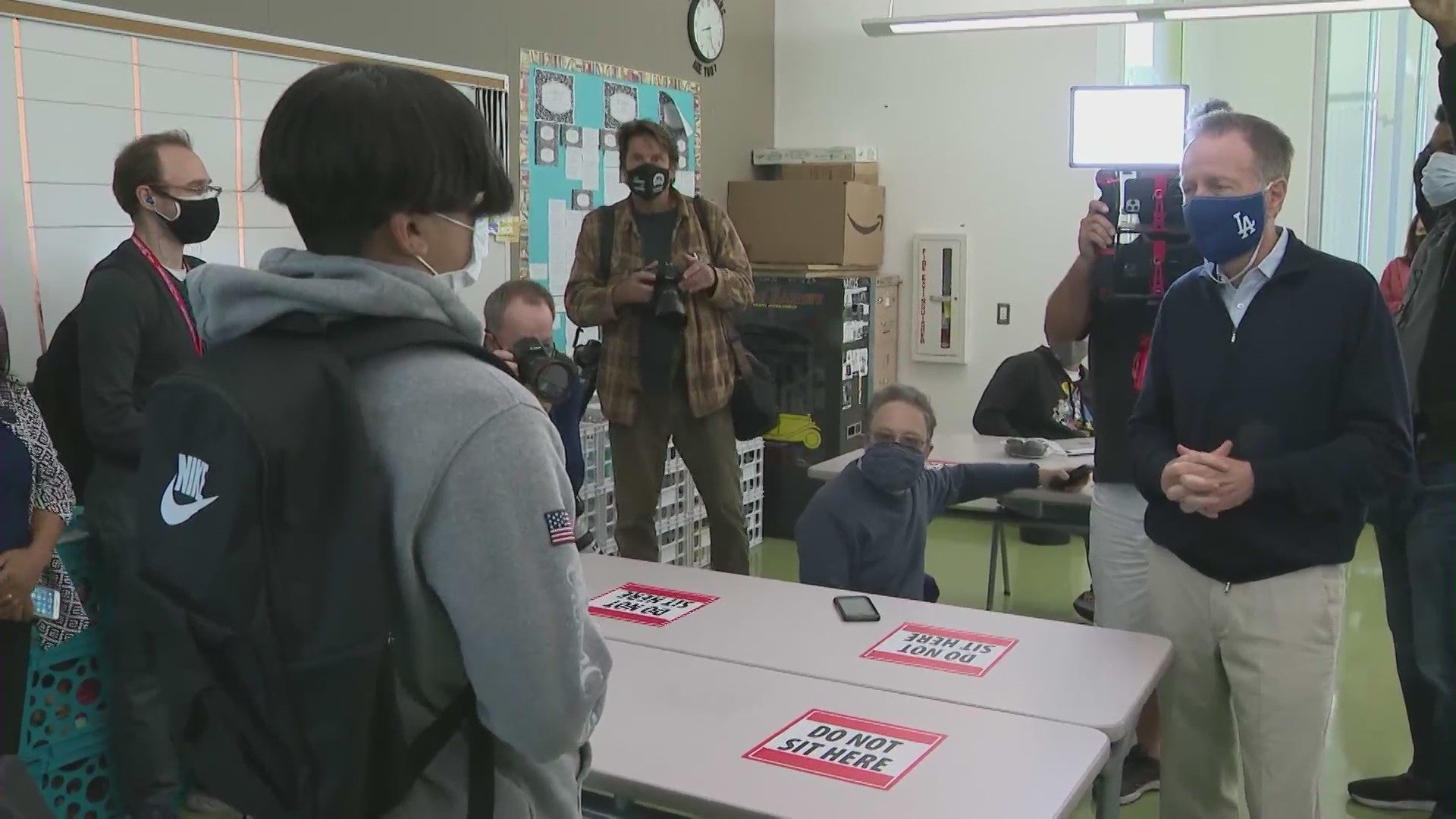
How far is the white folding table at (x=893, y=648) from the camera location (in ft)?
6.03

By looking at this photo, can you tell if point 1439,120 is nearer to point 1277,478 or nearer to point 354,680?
point 1277,478

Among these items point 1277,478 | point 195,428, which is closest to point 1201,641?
point 1277,478

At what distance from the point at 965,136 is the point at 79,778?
483cm

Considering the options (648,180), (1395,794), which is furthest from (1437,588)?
(648,180)

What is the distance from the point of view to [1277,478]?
1909 mm

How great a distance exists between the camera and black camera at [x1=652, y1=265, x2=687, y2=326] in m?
3.39

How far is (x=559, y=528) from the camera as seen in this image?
3.26 ft

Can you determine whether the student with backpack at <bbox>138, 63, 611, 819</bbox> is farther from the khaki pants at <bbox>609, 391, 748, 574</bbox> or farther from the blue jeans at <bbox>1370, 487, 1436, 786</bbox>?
the khaki pants at <bbox>609, 391, 748, 574</bbox>

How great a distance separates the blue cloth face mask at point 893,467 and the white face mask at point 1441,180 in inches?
48.7

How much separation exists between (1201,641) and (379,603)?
166 centimetres

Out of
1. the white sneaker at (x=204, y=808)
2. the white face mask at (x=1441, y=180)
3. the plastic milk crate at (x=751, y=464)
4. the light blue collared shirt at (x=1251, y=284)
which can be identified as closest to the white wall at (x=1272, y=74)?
the plastic milk crate at (x=751, y=464)

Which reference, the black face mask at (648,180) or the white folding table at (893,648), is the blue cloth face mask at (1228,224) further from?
the black face mask at (648,180)

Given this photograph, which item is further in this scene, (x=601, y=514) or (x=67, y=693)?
(x=601, y=514)

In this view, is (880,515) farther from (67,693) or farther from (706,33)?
(706,33)
